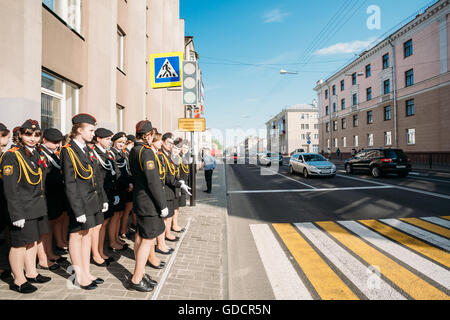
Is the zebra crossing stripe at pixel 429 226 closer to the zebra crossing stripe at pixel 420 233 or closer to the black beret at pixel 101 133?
the zebra crossing stripe at pixel 420 233

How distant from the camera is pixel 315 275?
11.5 ft

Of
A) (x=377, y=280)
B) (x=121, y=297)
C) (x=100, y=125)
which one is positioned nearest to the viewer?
(x=121, y=297)

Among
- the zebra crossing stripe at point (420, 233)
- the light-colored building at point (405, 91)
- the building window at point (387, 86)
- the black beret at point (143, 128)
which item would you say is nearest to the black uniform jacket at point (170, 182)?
the black beret at point (143, 128)

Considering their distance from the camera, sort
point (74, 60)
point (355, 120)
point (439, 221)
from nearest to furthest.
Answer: point (439, 221) → point (74, 60) → point (355, 120)

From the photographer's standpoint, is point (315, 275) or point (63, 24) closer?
point (315, 275)

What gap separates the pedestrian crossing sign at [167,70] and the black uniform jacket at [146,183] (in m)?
4.99

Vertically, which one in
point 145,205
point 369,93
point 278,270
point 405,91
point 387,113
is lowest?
point 278,270

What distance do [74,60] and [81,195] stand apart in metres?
5.41

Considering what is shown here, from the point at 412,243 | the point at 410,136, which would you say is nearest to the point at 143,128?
the point at 412,243

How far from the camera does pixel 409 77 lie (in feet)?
89.1

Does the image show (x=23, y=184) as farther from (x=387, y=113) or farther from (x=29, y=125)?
(x=387, y=113)
